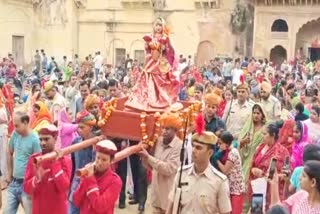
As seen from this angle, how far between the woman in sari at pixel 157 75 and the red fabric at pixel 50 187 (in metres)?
1.84

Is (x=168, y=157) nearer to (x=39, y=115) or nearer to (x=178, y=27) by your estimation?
(x=39, y=115)

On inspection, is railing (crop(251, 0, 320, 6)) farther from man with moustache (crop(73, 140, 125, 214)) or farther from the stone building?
man with moustache (crop(73, 140, 125, 214))

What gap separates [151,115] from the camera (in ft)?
21.9

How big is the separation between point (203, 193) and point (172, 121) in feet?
5.04

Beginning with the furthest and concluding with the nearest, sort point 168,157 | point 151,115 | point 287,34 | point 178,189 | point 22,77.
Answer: point 287,34, point 22,77, point 151,115, point 168,157, point 178,189

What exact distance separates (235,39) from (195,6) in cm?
253

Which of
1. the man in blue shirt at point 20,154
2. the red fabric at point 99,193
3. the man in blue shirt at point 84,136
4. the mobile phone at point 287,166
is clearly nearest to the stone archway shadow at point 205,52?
the man in blue shirt at point 84,136

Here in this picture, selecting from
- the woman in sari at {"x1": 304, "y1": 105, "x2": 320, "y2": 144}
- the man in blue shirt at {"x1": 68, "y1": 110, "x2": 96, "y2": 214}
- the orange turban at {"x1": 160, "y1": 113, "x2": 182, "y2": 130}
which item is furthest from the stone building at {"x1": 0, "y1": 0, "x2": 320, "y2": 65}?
the orange turban at {"x1": 160, "y1": 113, "x2": 182, "y2": 130}

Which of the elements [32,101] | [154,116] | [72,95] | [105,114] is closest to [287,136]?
[154,116]

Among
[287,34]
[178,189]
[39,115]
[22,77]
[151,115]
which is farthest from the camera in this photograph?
[287,34]

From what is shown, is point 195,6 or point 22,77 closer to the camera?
point 22,77

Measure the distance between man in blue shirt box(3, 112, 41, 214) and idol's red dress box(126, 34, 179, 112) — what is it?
134cm

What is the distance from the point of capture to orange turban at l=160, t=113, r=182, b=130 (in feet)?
20.0

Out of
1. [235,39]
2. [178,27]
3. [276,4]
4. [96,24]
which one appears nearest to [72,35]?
[96,24]
